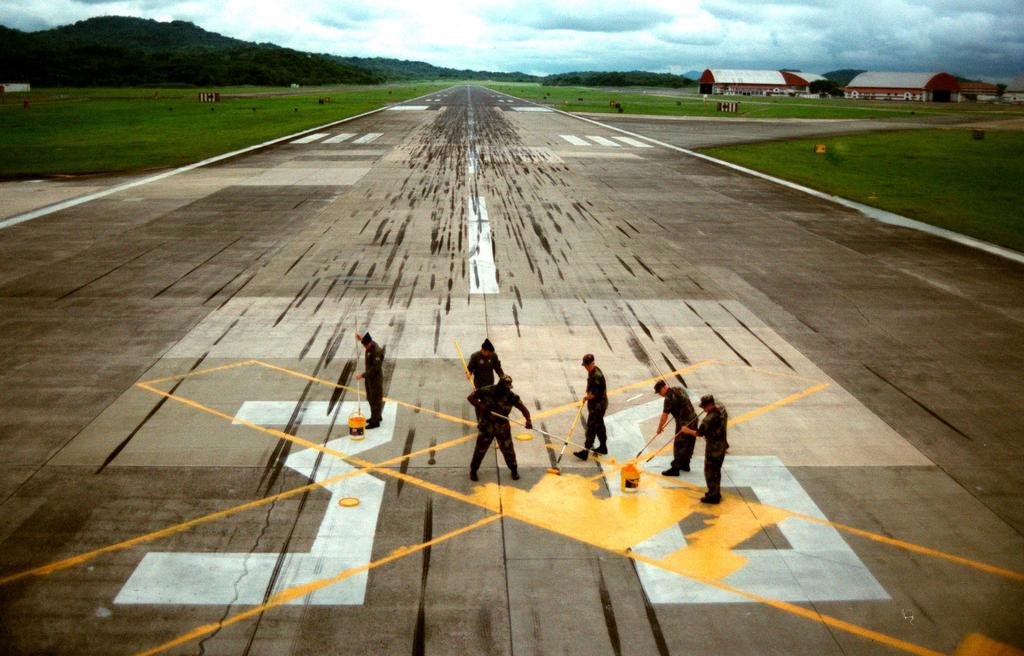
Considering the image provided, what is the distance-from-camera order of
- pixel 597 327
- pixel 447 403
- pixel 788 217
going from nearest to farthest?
pixel 447 403, pixel 597 327, pixel 788 217

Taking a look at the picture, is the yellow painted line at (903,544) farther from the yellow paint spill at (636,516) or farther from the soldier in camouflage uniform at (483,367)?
the soldier in camouflage uniform at (483,367)

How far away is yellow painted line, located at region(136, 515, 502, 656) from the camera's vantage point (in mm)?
8406

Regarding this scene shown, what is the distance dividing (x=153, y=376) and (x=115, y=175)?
3121 cm

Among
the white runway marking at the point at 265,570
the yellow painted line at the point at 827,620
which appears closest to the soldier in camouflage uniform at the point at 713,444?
the yellow painted line at the point at 827,620

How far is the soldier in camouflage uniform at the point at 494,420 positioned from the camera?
38.0 ft

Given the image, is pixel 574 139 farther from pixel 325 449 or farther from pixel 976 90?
pixel 976 90

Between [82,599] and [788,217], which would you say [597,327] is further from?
[788,217]

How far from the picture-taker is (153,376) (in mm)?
15688

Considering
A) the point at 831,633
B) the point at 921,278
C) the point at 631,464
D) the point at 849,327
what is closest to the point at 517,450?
the point at 631,464

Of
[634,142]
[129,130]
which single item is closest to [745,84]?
[634,142]

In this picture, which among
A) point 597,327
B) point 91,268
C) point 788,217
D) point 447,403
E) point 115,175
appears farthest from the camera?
point 115,175

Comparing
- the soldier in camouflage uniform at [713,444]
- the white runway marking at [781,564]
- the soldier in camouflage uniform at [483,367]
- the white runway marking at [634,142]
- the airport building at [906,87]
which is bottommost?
the white runway marking at [781,564]

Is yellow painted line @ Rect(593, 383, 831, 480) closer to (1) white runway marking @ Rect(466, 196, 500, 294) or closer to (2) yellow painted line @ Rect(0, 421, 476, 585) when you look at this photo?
(2) yellow painted line @ Rect(0, 421, 476, 585)

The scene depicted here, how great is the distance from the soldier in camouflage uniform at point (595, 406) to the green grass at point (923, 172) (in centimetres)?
2370
